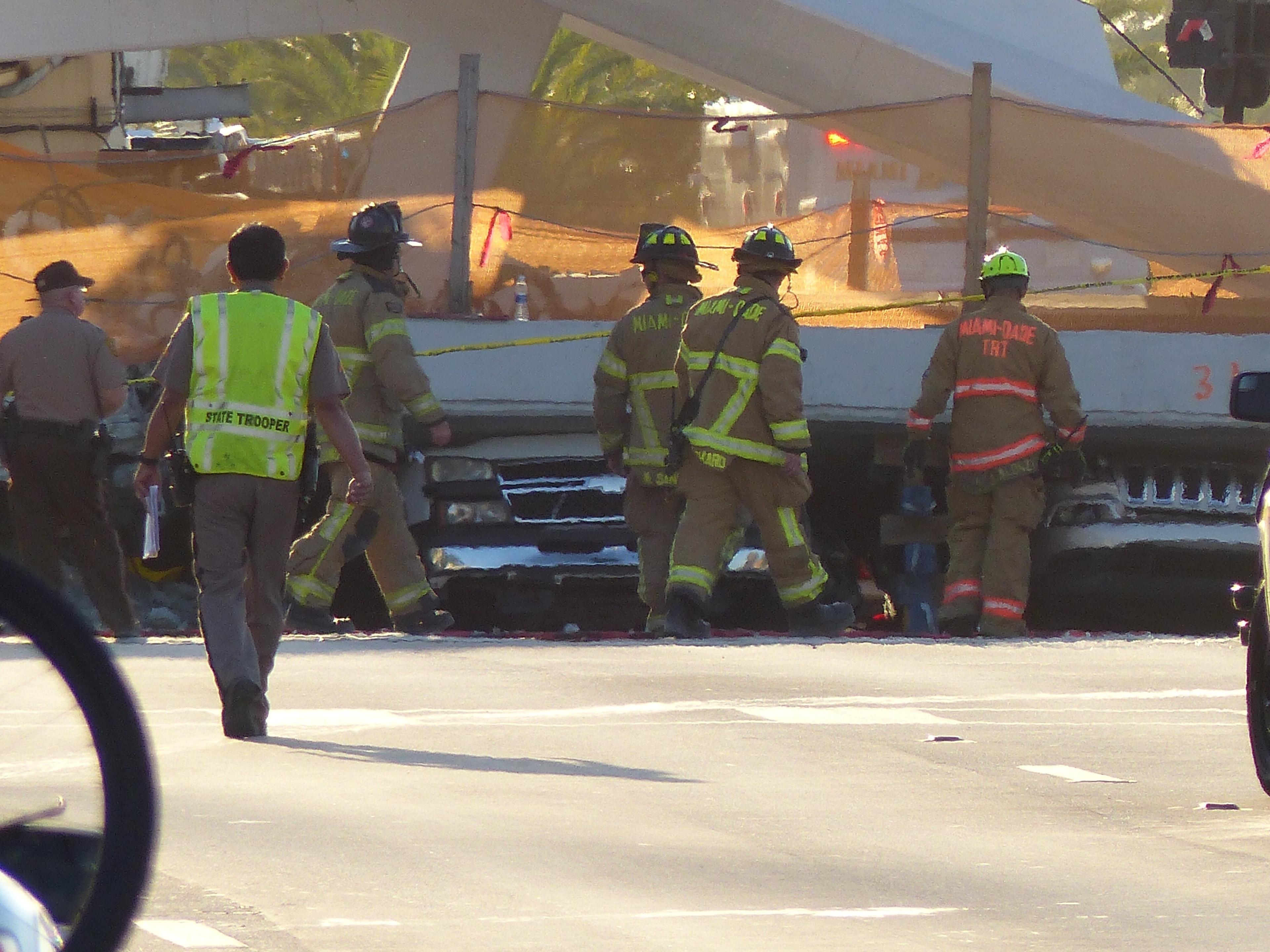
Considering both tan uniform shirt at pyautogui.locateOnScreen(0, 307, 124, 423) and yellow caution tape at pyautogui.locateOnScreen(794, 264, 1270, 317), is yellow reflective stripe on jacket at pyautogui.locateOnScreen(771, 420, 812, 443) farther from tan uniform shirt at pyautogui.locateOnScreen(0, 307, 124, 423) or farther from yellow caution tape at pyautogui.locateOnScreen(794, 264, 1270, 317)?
tan uniform shirt at pyautogui.locateOnScreen(0, 307, 124, 423)

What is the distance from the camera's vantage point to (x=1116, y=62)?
48.4 meters

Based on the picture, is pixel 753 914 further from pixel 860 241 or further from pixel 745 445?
pixel 860 241

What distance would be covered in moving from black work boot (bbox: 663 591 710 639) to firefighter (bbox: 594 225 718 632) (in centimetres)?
64

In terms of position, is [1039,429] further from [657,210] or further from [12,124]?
[12,124]

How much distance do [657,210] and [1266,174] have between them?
340 centimetres

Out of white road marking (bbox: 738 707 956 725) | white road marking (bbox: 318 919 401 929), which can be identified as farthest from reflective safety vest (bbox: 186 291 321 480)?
white road marking (bbox: 318 919 401 929)

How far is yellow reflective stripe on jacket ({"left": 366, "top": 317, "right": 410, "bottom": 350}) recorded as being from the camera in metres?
11.8

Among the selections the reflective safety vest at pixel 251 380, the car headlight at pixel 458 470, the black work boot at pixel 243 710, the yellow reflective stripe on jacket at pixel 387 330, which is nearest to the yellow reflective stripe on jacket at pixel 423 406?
the yellow reflective stripe on jacket at pixel 387 330

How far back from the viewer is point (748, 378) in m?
11.8

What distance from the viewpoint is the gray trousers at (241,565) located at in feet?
25.7

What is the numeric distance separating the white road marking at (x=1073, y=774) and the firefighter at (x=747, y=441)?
4.43 meters

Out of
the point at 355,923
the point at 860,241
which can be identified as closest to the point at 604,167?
the point at 860,241

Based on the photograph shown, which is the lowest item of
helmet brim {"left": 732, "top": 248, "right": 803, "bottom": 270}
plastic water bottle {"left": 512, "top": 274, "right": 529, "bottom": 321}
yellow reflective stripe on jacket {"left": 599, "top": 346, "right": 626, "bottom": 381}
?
yellow reflective stripe on jacket {"left": 599, "top": 346, "right": 626, "bottom": 381}

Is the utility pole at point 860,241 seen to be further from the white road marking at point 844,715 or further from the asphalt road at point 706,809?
the white road marking at point 844,715
